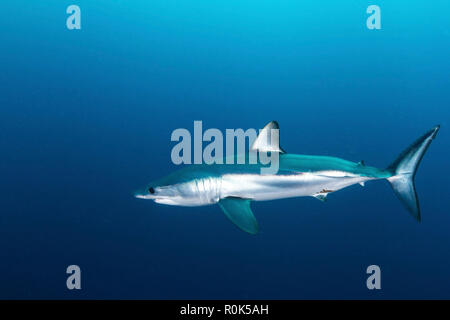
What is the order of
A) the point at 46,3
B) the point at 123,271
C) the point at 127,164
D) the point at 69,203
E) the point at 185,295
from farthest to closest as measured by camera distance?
the point at 127,164 → the point at 46,3 → the point at 69,203 → the point at 123,271 → the point at 185,295

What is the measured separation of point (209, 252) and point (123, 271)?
2871 millimetres

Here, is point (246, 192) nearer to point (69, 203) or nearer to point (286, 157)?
point (286, 157)

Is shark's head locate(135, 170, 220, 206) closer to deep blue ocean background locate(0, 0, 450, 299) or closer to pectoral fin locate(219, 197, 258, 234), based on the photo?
pectoral fin locate(219, 197, 258, 234)

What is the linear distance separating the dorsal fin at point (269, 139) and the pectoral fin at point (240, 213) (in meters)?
0.66

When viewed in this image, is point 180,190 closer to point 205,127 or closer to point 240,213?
point 240,213

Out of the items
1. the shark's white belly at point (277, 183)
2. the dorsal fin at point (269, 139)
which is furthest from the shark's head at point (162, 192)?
the dorsal fin at point (269, 139)

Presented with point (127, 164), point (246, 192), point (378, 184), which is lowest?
point (246, 192)

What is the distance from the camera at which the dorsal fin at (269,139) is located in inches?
139

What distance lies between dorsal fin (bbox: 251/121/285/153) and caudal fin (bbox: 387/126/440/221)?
4.39ft

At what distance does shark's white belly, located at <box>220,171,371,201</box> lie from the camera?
3305 mm

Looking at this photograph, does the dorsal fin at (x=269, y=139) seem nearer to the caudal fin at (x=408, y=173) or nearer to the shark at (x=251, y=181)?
the shark at (x=251, y=181)

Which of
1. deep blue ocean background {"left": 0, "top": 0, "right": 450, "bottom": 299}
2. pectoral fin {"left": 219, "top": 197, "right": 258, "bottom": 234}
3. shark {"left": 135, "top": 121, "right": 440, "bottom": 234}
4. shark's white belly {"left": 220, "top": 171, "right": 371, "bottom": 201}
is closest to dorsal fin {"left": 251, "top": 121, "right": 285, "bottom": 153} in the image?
shark {"left": 135, "top": 121, "right": 440, "bottom": 234}

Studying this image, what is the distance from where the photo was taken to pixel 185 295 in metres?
9.20
